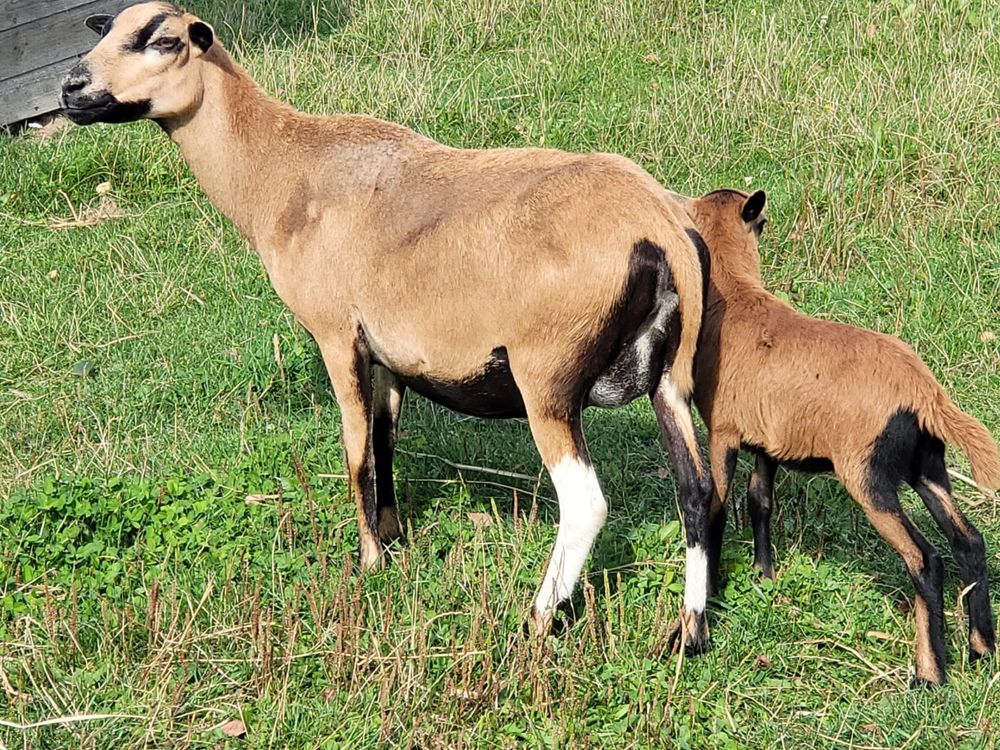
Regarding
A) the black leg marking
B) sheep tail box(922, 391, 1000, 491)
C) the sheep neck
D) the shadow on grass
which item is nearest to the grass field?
the shadow on grass

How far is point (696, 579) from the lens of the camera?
4965mm

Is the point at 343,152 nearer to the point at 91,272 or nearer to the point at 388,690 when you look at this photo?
the point at 388,690

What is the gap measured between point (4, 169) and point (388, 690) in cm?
597

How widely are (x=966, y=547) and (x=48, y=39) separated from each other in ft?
25.5

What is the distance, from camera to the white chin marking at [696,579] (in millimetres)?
4941

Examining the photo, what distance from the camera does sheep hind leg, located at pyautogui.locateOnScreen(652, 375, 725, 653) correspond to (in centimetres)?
493

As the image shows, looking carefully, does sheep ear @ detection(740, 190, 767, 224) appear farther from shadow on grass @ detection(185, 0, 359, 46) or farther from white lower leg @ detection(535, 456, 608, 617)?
shadow on grass @ detection(185, 0, 359, 46)

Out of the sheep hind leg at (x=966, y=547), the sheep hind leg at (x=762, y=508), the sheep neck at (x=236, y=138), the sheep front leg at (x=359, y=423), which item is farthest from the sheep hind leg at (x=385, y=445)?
the sheep hind leg at (x=966, y=547)

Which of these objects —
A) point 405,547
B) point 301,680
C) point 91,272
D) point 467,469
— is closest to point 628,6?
point 91,272

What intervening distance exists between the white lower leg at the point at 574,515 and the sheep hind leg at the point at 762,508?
0.89 meters

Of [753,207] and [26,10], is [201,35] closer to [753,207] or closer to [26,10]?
[753,207]

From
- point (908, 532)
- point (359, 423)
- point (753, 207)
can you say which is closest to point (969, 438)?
point (908, 532)

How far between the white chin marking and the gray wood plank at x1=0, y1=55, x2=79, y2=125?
6886mm

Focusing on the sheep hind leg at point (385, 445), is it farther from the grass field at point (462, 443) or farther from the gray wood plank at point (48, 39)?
the gray wood plank at point (48, 39)
